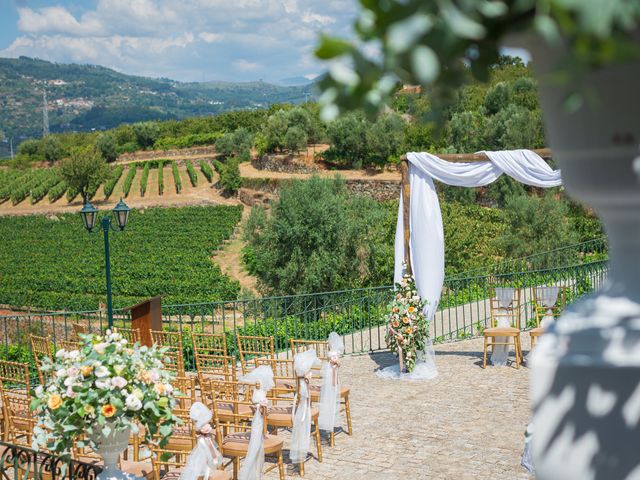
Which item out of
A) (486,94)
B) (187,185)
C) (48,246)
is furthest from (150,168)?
(486,94)

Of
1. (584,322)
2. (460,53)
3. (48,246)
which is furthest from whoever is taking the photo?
(48,246)

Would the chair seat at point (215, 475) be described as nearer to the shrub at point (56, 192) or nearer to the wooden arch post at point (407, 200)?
the wooden arch post at point (407, 200)

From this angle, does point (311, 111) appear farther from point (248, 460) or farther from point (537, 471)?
point (537, 471)

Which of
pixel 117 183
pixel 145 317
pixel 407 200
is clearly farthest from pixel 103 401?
pixel 117 183

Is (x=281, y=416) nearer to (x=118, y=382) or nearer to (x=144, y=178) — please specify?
(x=118, y=382)

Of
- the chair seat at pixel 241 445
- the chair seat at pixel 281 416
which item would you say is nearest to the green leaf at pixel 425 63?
the chair seat at pixel 241 445

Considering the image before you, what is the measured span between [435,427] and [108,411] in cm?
462

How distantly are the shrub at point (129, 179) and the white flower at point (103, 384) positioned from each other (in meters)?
56.2

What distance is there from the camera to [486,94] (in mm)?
42312

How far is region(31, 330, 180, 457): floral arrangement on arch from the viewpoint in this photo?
470cm

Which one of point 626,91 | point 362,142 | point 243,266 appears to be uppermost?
point 362,142

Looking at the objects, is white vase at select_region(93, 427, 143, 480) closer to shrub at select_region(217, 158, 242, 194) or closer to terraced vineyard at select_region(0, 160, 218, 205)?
shrub at select_region(217, 158, 242, 194)

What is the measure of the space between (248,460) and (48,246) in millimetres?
37340

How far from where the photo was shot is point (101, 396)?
4707mm
